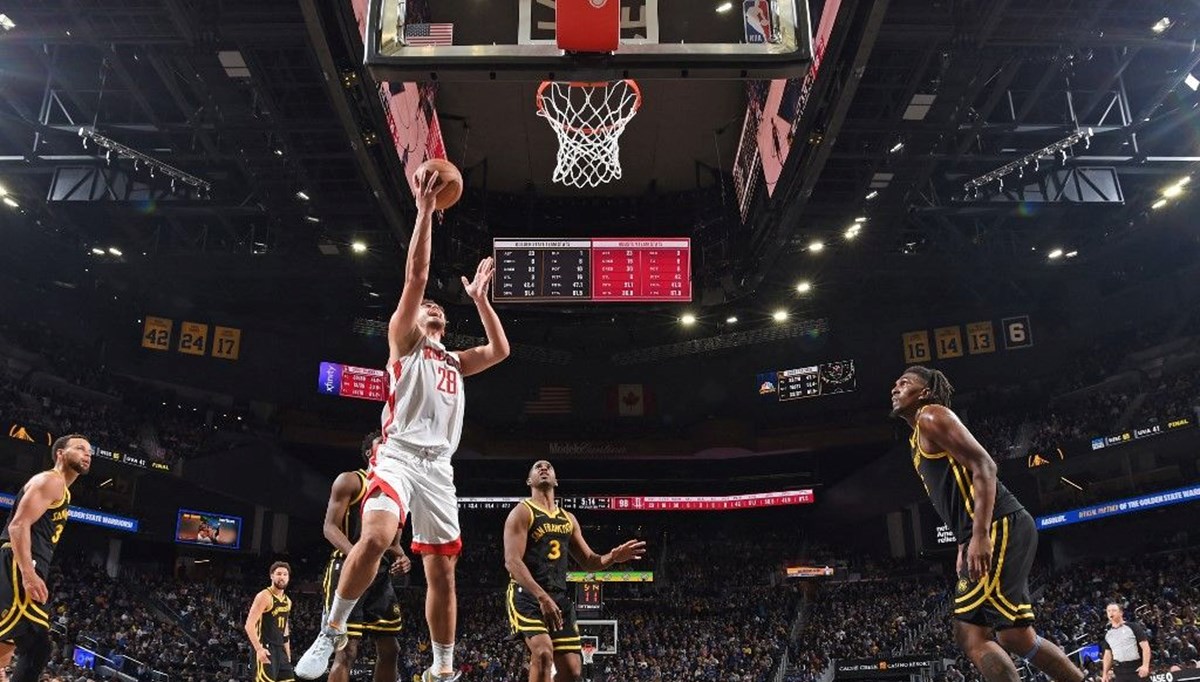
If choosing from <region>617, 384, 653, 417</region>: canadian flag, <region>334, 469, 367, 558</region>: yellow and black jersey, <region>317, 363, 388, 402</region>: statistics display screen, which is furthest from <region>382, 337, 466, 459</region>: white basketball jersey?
<region>617, 384, 653, 417</region>: canadian flag

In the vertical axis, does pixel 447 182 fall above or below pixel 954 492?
above

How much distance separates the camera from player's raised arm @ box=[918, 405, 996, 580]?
5152mm

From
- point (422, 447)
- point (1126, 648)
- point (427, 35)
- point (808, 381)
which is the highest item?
point (808, 381)

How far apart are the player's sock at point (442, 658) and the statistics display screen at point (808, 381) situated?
26.3 metres

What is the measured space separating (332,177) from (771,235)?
9.05 metres

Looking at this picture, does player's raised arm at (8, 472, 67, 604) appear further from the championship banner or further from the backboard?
the championship banner

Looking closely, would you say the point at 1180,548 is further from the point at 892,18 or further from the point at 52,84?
the point at 52,84

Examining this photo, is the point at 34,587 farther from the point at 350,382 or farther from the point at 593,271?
the point at 350,382

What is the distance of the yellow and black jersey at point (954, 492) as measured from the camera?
5402 mm

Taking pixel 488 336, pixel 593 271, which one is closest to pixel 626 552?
pixel 488 336

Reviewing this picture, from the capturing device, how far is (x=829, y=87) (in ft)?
46.2

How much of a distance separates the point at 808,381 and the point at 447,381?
1060 inches

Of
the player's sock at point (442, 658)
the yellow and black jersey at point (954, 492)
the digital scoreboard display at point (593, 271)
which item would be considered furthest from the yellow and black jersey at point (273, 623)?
the digital scoreboard display at point (593, 271)

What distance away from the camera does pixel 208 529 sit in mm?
29875
